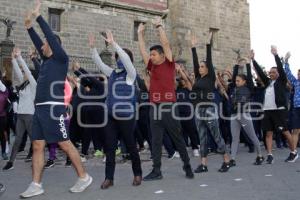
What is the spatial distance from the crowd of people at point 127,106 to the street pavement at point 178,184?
210mm

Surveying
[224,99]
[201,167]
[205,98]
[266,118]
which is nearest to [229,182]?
[201,167]

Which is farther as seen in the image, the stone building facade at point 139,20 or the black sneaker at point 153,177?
the stone building facade at point 139,20

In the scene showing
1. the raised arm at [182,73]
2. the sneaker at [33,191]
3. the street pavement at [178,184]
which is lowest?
the street pavement at [178,184]

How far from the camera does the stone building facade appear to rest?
73.0 feet

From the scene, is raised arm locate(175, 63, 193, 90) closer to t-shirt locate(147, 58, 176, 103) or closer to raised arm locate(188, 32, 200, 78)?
raised arm locate(188, 32, 200, 78)

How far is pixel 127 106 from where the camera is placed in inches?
231

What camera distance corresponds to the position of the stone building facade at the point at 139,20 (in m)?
22.3

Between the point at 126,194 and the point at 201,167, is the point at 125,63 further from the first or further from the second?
the point at 201,167

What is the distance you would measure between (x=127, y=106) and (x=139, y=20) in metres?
20.6

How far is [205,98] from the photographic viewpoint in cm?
733

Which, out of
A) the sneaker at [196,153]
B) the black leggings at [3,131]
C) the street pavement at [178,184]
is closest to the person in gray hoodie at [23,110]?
the street pavement at [178,184]

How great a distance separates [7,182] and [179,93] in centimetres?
492

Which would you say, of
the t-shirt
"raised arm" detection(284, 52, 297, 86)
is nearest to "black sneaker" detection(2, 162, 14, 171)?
the t-shirt

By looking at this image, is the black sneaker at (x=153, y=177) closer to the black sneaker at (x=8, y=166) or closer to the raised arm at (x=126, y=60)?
the raised arm at (x=126, y=60)
